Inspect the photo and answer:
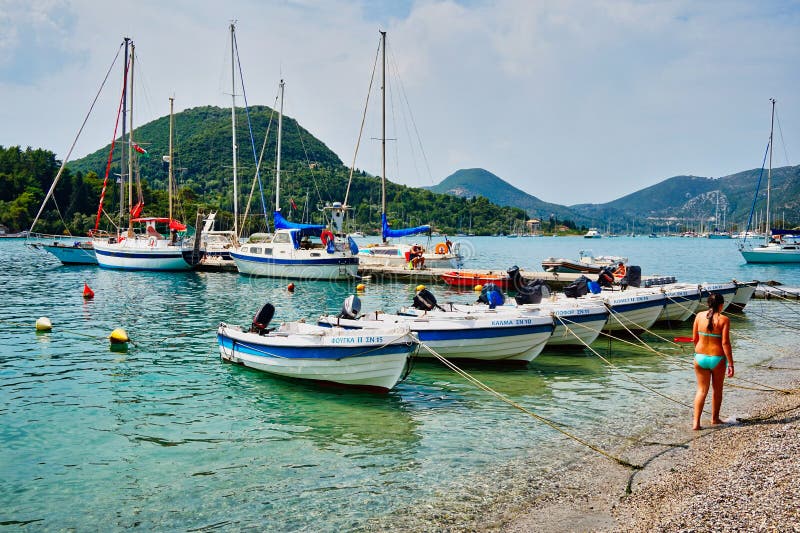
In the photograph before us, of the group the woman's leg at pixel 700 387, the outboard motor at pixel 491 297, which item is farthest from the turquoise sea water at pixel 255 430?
the outboard motor at pixel 491 297

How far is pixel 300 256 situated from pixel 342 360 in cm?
2719

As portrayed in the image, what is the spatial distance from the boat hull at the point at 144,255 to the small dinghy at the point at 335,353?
Result: 33.6 metres

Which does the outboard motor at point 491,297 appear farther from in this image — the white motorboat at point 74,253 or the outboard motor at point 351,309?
the white motorboat at point 74,253

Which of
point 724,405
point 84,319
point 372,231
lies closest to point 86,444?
point 724,405

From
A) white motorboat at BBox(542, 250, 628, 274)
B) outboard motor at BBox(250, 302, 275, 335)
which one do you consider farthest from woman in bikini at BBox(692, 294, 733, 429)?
white motorboat at BBox(542, 250, 628, 274)

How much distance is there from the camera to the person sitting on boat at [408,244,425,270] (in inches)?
1654

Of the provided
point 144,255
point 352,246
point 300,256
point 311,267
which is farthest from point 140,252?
point 352,246

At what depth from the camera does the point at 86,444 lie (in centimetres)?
1052

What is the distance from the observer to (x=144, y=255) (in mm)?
45812

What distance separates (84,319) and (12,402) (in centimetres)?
1204

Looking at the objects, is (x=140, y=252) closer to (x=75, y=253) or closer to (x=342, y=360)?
(x=75, y=253)

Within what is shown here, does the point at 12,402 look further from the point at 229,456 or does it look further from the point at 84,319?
the point at 84,319

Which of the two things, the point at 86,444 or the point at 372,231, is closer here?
the point at 86,444

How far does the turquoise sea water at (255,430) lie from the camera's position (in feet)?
27.1
